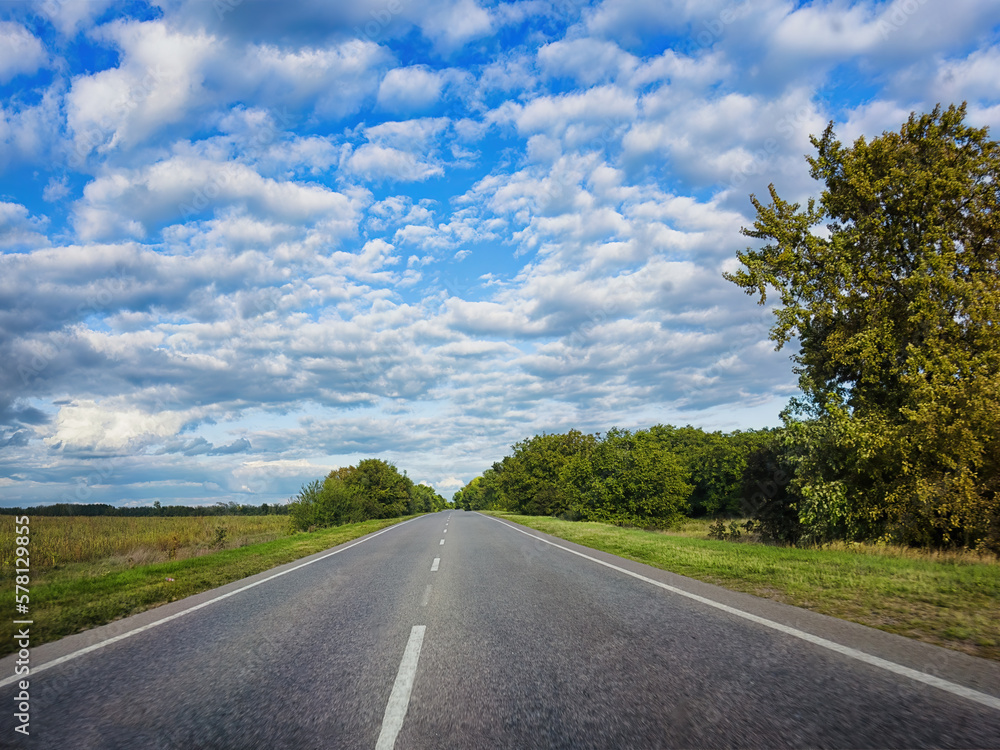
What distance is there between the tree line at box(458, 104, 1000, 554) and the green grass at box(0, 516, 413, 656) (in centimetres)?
1681

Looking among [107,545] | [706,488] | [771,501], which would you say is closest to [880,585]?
[771,501]

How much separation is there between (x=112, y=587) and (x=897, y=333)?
2201cm

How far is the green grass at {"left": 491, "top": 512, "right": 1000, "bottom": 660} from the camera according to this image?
5.30 m

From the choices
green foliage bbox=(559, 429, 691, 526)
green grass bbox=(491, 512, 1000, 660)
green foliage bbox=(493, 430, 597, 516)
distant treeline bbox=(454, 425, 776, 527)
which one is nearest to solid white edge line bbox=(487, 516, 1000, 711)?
green grass bbox=(491, 512, 1000, 660)

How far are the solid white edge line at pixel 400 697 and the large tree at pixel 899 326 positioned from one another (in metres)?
14.2

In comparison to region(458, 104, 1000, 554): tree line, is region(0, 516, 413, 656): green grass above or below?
below

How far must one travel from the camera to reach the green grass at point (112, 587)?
6961mm

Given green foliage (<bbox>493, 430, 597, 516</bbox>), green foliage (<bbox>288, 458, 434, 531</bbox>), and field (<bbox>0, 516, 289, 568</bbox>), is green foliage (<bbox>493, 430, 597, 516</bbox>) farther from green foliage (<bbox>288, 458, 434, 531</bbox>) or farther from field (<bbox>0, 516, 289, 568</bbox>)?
field (<bbox>0, 516, 289, 568</bbox>)

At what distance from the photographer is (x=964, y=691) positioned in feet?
11.6

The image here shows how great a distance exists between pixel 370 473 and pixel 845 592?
76.9 meters

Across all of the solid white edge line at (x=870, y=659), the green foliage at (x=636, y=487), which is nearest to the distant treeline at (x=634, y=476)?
the green foliage at (x=636, y=487)

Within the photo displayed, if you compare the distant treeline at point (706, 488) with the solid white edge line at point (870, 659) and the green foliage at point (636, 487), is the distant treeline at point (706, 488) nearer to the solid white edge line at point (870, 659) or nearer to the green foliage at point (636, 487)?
the green foliage at point (636, 487)

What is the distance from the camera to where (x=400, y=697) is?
12.3ft

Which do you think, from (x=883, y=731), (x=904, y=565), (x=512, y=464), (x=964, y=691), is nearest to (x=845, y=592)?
(x=904, y=565)
